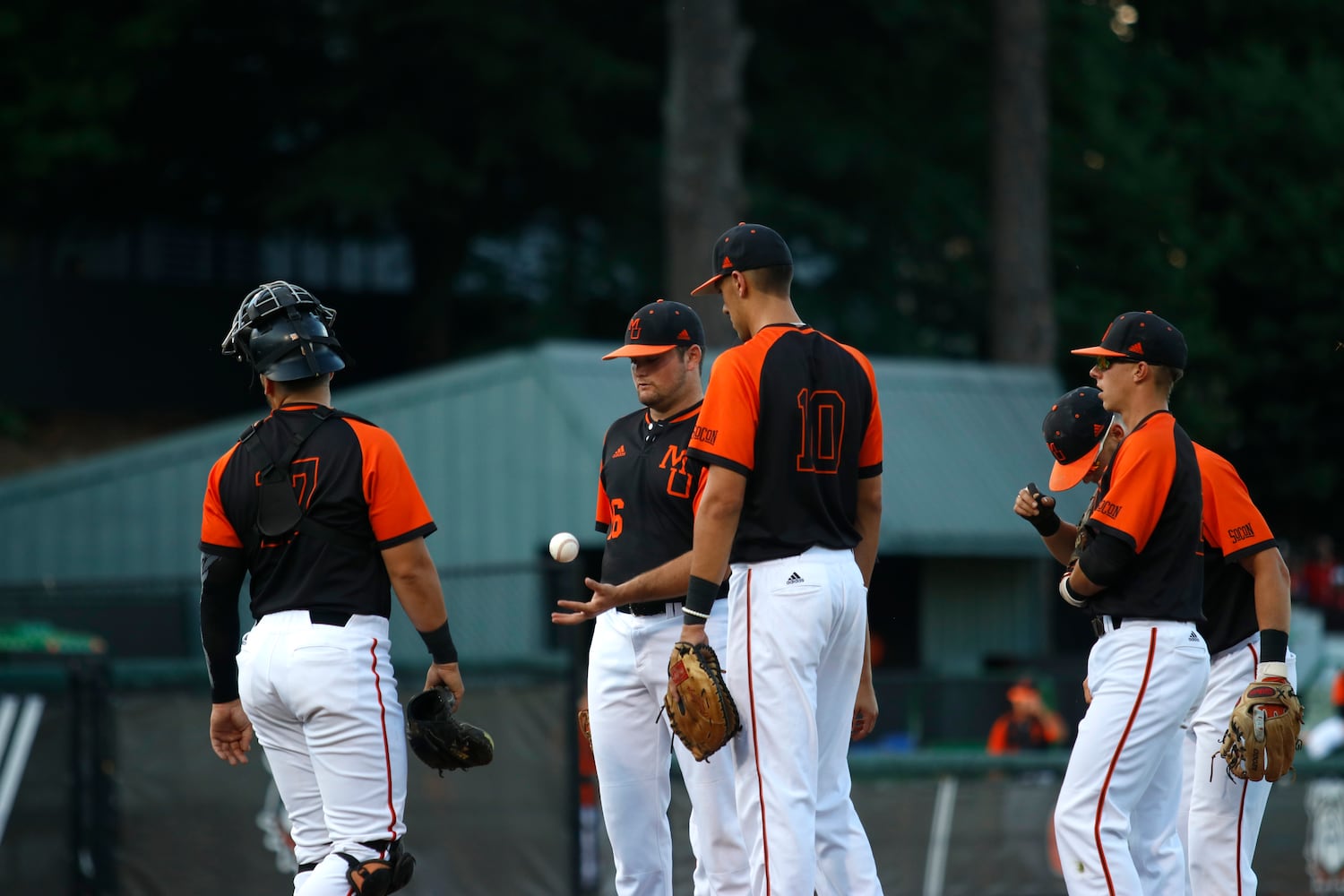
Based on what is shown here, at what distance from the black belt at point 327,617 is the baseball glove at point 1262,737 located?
307cm

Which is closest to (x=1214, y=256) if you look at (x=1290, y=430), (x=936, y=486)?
(x=1290, y=430)

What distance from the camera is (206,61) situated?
89.9 feet

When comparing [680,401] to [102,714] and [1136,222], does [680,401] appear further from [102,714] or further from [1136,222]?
[1136,222]

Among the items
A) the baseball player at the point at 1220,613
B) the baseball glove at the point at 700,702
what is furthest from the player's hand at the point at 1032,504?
the baseball glove at the point at 700,702

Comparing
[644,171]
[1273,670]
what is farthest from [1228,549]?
[644,171]

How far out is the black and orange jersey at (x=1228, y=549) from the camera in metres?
6.39

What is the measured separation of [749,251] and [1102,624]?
1805mm

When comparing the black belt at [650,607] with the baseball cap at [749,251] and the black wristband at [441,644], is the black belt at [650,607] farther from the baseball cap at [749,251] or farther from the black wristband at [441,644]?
the baseball cap at [749,251]

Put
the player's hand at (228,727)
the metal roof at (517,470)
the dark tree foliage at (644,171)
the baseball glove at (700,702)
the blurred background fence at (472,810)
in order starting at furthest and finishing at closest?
1. the dark tree foliage at (644,171)
2. the metal roof at (517,470)
3. the blurred background fence at (472,810)
4. the player's hand at (228,727)
5. the baseball glove at (700,702)

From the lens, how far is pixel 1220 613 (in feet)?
21.7

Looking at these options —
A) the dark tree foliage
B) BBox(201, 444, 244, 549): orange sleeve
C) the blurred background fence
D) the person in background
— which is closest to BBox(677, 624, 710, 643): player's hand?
BBox(201, 444, 244, 549): orange sleeve

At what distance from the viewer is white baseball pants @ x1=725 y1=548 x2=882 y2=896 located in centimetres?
557

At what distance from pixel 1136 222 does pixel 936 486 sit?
8004mm

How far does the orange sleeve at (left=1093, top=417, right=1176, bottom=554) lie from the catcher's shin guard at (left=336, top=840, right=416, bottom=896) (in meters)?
2.63
